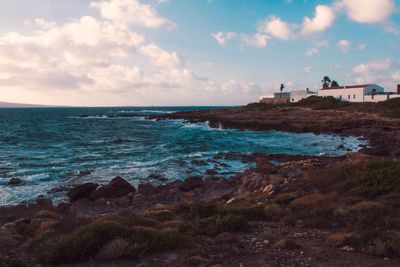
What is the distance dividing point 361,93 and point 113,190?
80.5 metres

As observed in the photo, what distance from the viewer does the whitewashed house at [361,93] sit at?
3152 inches

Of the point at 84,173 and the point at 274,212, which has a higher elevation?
the point at 274,212

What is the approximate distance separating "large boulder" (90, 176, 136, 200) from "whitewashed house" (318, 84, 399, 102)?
244 ft

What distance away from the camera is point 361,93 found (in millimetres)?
84625

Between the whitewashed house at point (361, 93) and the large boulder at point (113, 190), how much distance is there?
244 ft

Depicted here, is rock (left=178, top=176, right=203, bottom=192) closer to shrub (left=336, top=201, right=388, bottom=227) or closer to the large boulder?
the large boulder

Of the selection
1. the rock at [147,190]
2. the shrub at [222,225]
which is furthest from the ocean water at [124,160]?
the shrub at [222,225]

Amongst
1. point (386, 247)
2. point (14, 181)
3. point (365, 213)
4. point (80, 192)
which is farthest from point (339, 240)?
point (14, 181)

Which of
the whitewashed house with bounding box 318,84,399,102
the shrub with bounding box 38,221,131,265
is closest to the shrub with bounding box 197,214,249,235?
the shrub with bounding box 38,221,131,265

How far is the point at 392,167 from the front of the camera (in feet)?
45.6

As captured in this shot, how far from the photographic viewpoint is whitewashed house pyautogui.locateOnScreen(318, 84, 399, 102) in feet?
263

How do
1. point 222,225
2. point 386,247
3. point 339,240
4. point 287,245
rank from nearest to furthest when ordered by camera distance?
point 386,247 → point 287,245 → point 339,240 → point 222,225

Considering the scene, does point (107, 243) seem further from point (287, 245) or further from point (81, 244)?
point (287, 245)

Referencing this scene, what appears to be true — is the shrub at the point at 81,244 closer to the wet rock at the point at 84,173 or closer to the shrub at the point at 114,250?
the shrub at the point at 114,250
